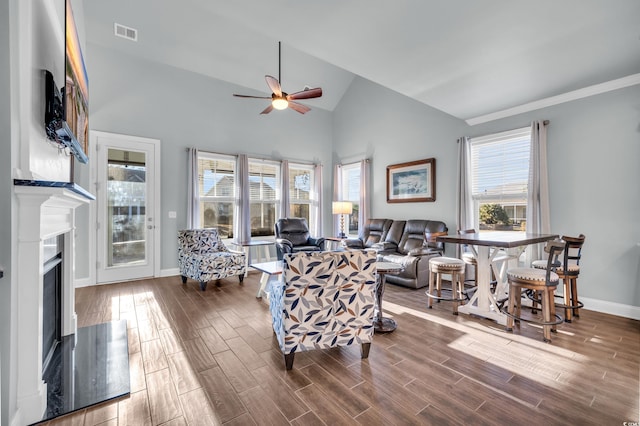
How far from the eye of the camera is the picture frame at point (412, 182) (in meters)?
5.11

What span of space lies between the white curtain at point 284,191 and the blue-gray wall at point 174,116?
11.7 inches

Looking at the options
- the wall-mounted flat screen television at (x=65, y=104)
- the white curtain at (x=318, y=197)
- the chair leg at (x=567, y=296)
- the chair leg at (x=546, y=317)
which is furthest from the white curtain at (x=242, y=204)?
the chair leg at (x=567, y=296)

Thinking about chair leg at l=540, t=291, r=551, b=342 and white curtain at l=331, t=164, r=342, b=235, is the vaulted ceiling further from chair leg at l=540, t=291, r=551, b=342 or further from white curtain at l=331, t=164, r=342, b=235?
white curtain at l=331, t=164, r=342, b=235

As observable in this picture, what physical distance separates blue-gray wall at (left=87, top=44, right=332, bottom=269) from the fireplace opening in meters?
2.39

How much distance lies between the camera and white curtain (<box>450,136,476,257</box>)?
4496 millimetres

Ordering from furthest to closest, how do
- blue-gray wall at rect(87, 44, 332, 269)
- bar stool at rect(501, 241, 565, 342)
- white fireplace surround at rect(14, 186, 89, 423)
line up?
blue-gray wall at rect(87, 44, 332, 269)
bar stool at rect(501, 241, 565, 342)
white fireplace surround at rect(14, 186, 89, 423)

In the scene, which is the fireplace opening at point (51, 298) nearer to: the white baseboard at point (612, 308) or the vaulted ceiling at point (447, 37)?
the vaulted ceiling at point (447, 37)

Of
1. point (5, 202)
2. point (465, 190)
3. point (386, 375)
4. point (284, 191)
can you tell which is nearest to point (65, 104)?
point (5, 202)

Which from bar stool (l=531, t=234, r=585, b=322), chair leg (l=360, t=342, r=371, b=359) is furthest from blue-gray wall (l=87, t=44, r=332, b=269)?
bar stool (l=531, t=234, r=585, b=322)

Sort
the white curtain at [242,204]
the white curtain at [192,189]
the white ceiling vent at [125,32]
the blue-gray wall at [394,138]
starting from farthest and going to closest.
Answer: the white curtain at [242,204], the white curtain at [192,189], the blue-gray wall at [394,138], the white ceiling vent at [125,32]

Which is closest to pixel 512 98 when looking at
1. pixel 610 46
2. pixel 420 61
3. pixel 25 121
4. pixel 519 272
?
pixel 610 46

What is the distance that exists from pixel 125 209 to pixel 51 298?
260cm

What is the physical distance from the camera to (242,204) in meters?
5.58

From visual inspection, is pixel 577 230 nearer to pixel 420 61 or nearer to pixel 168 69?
pixel 420 61
